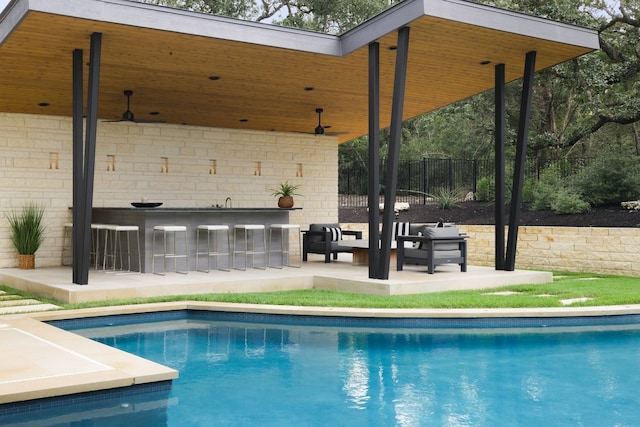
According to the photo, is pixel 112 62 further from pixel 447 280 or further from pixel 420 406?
pixel 420 406

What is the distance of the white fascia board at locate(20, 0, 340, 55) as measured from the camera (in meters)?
8.32

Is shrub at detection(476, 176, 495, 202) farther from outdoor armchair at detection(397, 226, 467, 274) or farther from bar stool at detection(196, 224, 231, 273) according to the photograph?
bar stool at detection(196, 224, 231, 273)

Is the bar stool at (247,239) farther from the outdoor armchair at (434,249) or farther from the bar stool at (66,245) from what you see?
the bar stool at (66,245)

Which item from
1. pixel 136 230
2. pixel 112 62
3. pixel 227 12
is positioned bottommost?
pixel 136 230

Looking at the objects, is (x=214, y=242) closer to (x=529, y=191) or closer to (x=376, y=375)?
(x=376, y=375)

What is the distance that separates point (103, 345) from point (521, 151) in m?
7.54

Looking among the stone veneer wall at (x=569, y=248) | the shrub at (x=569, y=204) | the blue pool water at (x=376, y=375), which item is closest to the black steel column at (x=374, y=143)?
the blue pool water at (x=376, y=375)

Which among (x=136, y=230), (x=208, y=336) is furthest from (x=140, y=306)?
(x=136, y=230)

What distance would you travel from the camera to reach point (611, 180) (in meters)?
14.4

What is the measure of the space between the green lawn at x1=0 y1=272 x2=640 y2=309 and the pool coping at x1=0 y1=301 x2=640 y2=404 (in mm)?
290

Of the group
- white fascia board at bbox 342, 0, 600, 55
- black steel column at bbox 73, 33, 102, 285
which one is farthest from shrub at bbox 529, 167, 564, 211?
black steel column at bbox 73, 33, 102, 285

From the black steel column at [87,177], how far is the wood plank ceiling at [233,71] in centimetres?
52

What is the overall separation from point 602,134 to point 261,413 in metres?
23.4

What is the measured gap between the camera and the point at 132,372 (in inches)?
201
